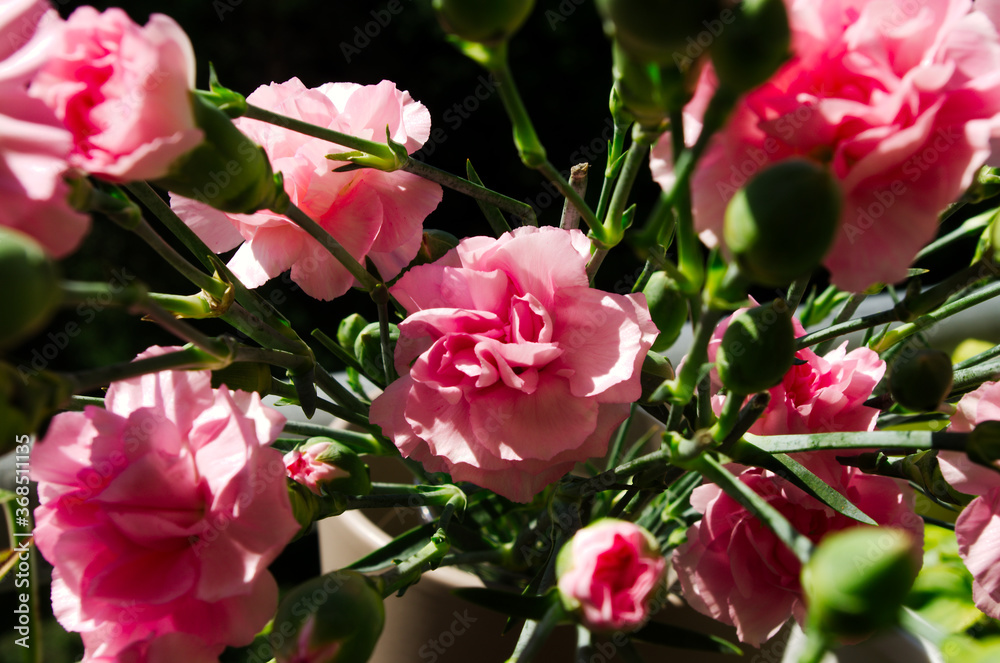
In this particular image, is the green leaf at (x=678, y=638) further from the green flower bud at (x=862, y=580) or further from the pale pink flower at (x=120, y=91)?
the pale pink flower at (x=120, y=91)

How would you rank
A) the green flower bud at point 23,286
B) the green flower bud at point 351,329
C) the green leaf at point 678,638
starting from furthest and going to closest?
1. the green flower bud at point 351,329
2. the green leaf at point 678,638
3. the green flower bud at point 23,286

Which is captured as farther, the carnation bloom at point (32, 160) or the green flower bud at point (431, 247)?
the green flower bud at point (431, 247)

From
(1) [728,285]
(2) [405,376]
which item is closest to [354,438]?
(2) [405,376]

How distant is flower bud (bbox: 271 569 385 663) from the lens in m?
0.20

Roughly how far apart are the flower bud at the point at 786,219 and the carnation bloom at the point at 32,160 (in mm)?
142

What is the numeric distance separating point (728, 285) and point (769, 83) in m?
0.05

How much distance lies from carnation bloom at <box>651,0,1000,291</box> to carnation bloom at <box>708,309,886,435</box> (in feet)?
0.27

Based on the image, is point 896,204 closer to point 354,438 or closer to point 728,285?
point 728,285

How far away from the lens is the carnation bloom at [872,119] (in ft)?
0.58

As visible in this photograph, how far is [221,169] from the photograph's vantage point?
21 centimetres

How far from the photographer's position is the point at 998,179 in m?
0.26

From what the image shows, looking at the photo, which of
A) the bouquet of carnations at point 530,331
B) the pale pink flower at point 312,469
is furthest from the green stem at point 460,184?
the pale pink flower at point 312,469

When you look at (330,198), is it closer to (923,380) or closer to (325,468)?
(325,468)

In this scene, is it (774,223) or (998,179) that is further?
(998,179)
